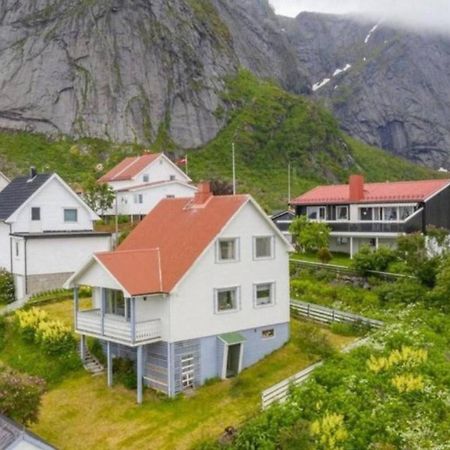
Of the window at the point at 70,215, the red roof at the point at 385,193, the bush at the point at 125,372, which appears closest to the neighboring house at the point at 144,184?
the red roof at the point at 385,193

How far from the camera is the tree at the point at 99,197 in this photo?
62.5 meters

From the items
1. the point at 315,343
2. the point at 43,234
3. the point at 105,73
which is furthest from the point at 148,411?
the point at 105,73

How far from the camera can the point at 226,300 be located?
30.2 m

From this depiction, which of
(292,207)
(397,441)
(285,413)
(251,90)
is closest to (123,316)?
(285,413)

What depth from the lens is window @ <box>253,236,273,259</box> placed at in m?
31.3

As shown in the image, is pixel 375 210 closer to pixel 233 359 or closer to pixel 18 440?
pixel 233 359

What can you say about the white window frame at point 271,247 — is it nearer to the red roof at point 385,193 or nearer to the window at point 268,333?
the window at point 268,333

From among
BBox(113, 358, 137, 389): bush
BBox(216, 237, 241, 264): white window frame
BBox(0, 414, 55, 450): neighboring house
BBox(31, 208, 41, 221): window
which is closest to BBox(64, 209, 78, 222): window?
BBox(31, 208, 41, 221): window

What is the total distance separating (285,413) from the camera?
2420 cm

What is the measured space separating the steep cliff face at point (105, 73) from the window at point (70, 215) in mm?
54394

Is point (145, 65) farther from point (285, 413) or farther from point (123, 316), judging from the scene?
point (285, 413)

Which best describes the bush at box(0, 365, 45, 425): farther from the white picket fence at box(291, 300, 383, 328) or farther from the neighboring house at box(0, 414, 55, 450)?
the white picket fence at box(291, 300, 383, 328)

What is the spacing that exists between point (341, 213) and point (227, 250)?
24496 mm

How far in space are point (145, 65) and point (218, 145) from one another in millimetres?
17527
